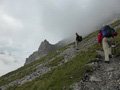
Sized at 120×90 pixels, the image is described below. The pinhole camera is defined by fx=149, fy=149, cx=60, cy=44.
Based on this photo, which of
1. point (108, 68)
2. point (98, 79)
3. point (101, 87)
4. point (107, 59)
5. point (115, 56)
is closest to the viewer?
point (101, 87)

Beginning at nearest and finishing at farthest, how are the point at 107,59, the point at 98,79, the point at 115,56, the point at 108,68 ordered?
the point at 98,79
the point at 108,68
the point at 107,59
the point at 115,56

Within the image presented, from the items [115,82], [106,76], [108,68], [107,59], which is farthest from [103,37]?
[115,82]

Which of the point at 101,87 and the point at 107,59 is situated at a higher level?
the point at 107,59

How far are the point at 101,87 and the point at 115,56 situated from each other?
664 cm

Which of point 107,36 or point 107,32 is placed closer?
point 107,32

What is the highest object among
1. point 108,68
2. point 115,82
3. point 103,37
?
point 103,37

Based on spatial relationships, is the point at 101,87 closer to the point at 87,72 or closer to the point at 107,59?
the point at 87,72

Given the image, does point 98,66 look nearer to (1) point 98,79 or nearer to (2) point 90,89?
(1) point 98,79

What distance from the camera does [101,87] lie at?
12188 mm

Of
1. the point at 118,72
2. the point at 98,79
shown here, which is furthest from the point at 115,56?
the point at 98,79

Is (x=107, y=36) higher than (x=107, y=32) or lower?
lower

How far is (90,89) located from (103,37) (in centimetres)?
654

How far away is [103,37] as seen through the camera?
1642 cm

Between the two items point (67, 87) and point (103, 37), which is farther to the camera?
Result: point (103, 37)
